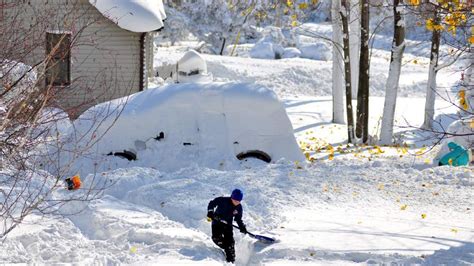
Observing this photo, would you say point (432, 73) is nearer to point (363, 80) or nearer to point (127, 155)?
point (363, 80)

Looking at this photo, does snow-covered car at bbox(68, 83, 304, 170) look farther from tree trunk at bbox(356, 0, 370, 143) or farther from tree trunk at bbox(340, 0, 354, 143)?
tree trunk at bbox(340, 0, 354, 143)

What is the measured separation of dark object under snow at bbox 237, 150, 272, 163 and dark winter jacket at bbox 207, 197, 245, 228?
485 centimetres

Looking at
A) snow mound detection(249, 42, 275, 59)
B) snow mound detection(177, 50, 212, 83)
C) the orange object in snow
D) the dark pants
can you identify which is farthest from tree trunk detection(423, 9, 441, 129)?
snow mound detection(249, 42, 275, 59)

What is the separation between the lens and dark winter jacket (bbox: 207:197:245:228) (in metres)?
9.70

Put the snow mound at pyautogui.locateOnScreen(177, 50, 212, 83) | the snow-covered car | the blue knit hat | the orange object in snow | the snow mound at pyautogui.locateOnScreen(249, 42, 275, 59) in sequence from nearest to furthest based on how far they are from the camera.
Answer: the blue knit hat → the orange object in snow → the snow-covered car → the snow mound at pyautogui.locateOnScreen(177, 50, 212, 83) → the snow mound at pyautogui.locateOnScreen(249, 42, 275, 59)

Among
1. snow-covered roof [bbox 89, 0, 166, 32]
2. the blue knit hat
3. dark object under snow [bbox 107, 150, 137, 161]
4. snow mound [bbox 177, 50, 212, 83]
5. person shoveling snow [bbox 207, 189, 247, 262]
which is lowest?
snow mound [bbox 177, 50, 212, 83]

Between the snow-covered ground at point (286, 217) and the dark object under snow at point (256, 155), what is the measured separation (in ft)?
0.50

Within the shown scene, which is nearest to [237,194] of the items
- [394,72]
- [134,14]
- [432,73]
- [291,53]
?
[394,72]

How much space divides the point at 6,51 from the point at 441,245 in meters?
5.72

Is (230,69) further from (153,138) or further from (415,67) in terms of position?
(153,138)

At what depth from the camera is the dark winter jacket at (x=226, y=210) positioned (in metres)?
9.70

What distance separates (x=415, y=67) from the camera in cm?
4569

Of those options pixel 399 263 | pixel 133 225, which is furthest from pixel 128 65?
pixel 399 263

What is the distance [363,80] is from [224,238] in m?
11.0
